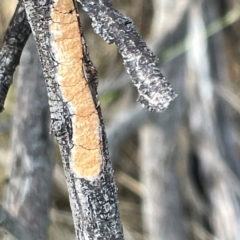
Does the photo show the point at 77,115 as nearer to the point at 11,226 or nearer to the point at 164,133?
the point at 11,226

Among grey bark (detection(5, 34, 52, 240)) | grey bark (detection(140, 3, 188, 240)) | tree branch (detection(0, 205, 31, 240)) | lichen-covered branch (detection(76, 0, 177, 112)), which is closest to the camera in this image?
lichen-covered branch (detection(76, 0, 177, 112))

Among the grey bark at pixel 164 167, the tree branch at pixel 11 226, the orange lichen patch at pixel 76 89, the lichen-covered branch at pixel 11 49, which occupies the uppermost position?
the grey bark at pixel 164 167

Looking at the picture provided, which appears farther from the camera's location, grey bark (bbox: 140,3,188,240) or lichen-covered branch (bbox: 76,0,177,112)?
grey bark (bbox: 140,3,188,240)

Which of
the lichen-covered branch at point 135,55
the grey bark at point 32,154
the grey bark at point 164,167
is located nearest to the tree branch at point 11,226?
the grey bark at point 32,154

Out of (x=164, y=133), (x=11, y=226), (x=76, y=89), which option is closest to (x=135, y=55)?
(x=76, y=89)

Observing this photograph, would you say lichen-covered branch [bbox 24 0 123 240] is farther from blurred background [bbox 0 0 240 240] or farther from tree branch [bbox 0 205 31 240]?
blurred background [bbox 0 0 240 240]

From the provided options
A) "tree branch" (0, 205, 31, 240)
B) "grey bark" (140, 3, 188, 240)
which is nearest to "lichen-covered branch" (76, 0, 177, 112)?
"tree branch" (0, 205, 31, 240)

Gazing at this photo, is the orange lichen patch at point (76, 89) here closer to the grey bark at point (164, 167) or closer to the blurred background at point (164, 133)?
the blurred background at point (164, 133)
